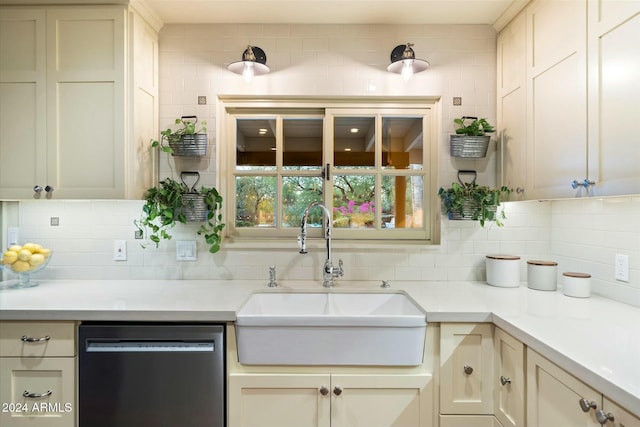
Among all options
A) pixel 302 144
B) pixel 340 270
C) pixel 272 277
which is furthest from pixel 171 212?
pixel 340 270

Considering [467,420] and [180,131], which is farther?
[180,131]

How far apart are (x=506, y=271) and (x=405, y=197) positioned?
71 cm

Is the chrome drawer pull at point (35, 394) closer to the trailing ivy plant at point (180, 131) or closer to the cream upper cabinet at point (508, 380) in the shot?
the trailing ivy plant at point (180, 131)

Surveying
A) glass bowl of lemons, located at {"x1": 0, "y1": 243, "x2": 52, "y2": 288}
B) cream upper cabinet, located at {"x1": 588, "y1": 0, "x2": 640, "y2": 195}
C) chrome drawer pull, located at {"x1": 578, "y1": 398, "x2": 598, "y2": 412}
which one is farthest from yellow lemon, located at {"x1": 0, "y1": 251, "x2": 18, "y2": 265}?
cream upper cabinet, located at {"x1": 588, "y1": 0, "x2": 640, "y2": 195}

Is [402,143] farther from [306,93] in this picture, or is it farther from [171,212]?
[171,212]

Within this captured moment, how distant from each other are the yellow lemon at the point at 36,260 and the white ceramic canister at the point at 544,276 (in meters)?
2.69

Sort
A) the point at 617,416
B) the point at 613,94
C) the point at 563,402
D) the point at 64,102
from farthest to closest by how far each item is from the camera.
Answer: the point at 64,102, the point at 613,94, the point at 563,402, the point at 617,416

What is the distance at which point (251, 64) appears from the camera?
189 cm

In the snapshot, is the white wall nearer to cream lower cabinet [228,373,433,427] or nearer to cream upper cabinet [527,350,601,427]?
cream lower cabinet [228,373,433,427]

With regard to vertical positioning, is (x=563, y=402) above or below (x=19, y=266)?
below

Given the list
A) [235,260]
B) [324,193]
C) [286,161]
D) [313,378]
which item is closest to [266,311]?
[235,260]

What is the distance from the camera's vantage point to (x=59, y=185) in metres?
1.77

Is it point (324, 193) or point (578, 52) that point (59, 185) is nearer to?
point (324, 193)

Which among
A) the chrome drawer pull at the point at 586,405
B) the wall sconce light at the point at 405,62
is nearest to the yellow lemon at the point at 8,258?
the wall sconce light at the point at 405,62
